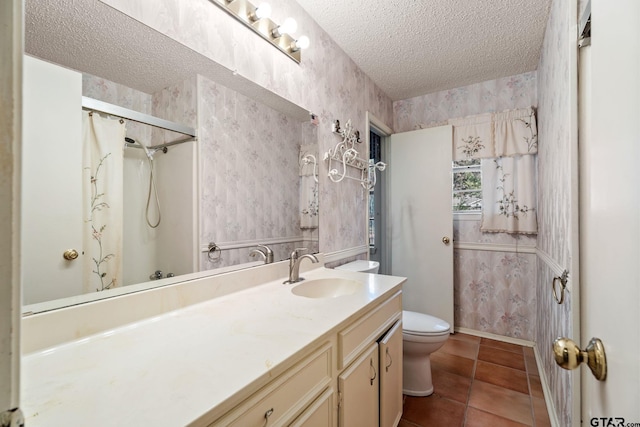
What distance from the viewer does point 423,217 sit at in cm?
288

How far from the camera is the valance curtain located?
2459 millimetres

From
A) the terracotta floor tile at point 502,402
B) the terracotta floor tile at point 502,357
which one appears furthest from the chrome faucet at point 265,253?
the terracotta floor tile at point 502,357

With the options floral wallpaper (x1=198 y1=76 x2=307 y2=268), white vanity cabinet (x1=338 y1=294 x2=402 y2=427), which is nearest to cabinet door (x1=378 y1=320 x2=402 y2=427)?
white vanity cabinet (x1=338 y1=294 x2=402 y2=427)

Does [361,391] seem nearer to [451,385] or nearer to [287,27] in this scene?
[451,385]

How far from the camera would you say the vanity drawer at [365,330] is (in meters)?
0.97

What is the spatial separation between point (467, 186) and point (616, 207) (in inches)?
105

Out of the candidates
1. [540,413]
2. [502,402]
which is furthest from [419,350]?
[540,413]

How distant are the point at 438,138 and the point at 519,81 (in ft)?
2.72

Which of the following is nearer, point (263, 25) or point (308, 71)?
point (263, 25)

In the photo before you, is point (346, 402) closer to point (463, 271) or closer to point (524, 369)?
point (524, 369)

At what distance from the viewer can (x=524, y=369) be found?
2129 mm

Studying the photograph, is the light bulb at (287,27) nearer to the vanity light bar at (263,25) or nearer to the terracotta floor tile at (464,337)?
the vanity light bar at (263,25)

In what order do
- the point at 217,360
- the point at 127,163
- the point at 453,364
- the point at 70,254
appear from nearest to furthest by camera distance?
the point at 217,360
the point at 70,254
the point at 127,163
the point at 453,364

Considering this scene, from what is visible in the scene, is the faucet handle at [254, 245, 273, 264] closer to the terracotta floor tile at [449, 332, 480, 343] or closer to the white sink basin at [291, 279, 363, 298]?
the white sink basin at [291, 279, 363, 298]
